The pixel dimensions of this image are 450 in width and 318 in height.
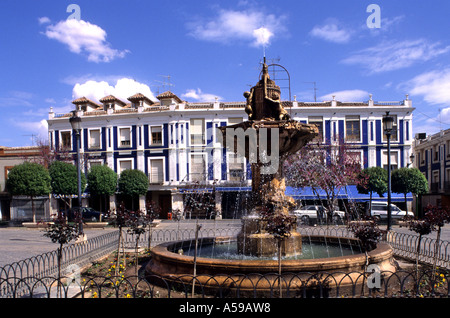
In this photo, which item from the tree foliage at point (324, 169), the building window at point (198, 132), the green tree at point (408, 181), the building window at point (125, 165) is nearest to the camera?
the tree foliage at point (324, 169)

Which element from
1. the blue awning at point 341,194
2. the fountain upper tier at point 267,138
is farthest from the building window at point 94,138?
the fountain upper tier at point 267,138

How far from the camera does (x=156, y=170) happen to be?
29906 mm

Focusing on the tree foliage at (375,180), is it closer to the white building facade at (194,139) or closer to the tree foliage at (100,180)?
the white building facade at (194,139)

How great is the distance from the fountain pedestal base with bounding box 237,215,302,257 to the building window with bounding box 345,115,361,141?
74.4 feet

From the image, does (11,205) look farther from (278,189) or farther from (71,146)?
(278,189)

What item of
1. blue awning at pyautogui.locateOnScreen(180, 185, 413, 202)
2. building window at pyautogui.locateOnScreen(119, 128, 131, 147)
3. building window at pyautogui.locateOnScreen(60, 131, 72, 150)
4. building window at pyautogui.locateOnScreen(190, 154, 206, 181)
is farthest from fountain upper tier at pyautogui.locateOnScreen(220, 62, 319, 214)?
building window at pyautogui.locateOnScreen(60, 131, 72, 150)

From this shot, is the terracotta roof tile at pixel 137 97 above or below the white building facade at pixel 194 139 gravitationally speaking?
above

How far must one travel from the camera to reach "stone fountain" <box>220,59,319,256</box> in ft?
25.0

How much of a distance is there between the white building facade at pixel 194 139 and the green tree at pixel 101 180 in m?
2.36

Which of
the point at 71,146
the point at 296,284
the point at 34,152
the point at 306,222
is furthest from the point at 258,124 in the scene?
the point at 34,152

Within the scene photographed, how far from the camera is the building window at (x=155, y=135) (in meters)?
30.0

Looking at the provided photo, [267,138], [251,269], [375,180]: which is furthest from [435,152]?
[251,269]

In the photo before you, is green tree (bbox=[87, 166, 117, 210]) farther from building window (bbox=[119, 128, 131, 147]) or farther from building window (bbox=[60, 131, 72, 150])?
building window (bbox=[60, 131, 72, 150])
